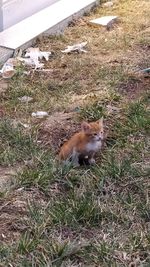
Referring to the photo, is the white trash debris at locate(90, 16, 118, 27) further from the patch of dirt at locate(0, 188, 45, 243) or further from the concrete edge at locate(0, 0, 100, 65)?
the patch of dirt at locate(0, 188, 45, 243)

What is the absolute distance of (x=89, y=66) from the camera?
706 centimetres

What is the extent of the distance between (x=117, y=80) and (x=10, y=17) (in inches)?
88.1

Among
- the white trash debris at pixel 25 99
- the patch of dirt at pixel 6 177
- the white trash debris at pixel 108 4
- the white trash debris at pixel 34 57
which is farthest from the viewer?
the white trash debris at pixel 108 4

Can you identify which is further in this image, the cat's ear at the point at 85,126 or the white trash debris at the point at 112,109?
the white trash debris at the point at 112,109

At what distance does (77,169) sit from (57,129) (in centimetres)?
81

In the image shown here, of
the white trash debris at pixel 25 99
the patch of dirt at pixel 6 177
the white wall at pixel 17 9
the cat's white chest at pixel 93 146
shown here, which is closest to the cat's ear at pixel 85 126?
the cat's white chest at pixel 93 146

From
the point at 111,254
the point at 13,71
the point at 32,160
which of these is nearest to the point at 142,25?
the point at 13,71

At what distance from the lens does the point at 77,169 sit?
4891 mm

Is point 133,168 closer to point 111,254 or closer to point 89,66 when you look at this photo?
point 111,254

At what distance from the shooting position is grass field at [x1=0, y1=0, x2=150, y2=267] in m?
3.86

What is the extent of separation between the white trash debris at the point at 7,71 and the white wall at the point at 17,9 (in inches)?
41.8

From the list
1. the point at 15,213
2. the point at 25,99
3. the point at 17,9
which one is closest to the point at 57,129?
the point at 25,99

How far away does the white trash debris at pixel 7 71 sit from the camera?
680 cm

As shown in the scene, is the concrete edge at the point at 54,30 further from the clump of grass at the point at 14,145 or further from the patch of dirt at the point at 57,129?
the clump of grass at the point at 14,145
